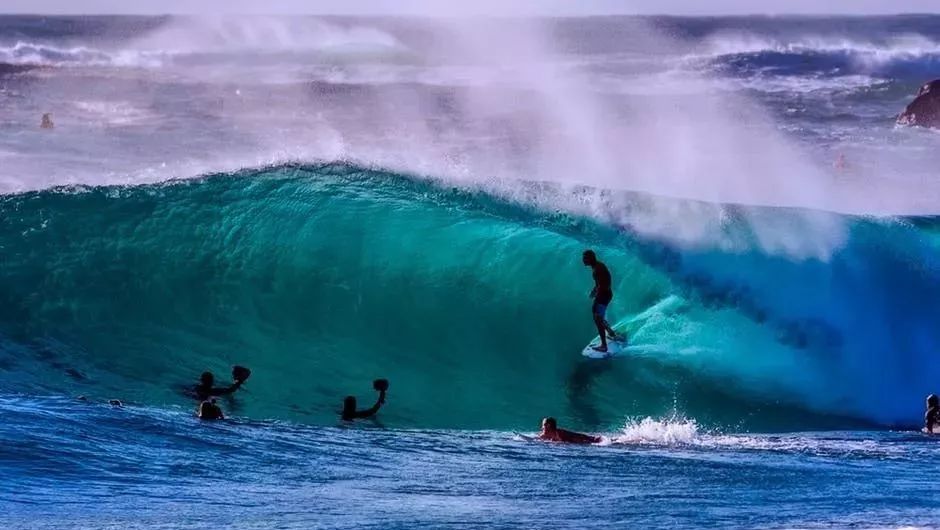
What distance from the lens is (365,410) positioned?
49.6ft

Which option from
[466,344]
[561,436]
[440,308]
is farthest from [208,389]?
[561,436]

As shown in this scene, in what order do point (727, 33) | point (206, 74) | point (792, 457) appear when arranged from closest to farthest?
1. point (792, 457)
2. point (206, 74)
3. point (727, 33)

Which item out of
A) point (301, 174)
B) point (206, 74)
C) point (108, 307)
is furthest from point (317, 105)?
point (108, 307)

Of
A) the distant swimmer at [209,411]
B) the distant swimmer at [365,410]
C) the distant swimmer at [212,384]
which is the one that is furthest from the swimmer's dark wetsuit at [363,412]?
the distant swimmer at [209,411]

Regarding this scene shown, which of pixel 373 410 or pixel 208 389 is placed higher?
pixel 208 389

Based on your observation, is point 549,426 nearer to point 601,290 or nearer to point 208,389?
point 601,290

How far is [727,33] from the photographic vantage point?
77.6 metres

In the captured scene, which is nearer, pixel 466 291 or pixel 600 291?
pixel 600 291

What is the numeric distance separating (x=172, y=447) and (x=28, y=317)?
5978 millimetres

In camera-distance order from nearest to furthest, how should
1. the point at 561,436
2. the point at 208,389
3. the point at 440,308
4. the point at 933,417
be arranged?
1. the point at 561,436
2. the point at 933,417
3. the point at 208,389
4. the point at 440,308

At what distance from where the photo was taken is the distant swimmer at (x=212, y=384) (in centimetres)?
1480

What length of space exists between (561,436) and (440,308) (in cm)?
469

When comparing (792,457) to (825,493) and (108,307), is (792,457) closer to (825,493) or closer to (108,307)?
(825,493)

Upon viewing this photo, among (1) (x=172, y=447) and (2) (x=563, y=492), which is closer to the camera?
(2) (x=563, y=492)
